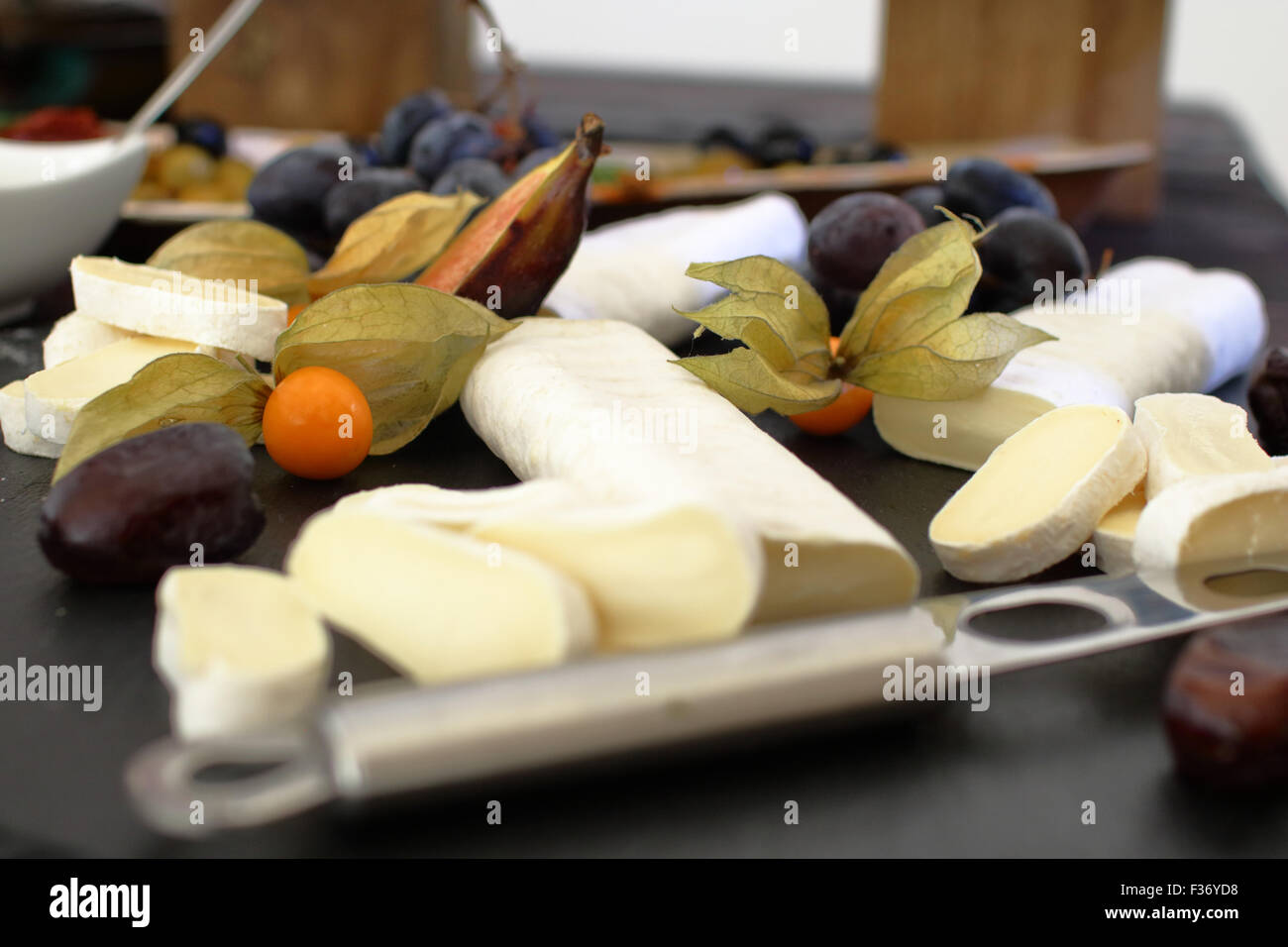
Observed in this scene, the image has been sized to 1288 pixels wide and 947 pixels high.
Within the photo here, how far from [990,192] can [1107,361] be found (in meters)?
0.34

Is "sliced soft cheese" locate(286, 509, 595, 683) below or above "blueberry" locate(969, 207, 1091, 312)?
below

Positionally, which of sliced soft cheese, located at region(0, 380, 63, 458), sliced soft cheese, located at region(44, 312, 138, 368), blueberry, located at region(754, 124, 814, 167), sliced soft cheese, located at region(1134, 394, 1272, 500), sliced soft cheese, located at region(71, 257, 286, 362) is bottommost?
sliced soft cheese, located at region(0, 380, 63, 458)

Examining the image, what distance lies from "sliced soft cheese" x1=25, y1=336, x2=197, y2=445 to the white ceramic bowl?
1.19 feet

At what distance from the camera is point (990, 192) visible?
121 centimetres

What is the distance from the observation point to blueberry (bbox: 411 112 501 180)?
4.59ft

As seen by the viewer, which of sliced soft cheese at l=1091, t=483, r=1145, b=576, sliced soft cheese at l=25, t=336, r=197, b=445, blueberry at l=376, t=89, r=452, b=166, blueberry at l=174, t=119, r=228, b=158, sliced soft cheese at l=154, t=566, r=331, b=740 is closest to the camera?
sliced soft cheese at l=154, t=566, r=331, b=740

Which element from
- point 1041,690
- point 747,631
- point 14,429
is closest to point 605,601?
point 747,631

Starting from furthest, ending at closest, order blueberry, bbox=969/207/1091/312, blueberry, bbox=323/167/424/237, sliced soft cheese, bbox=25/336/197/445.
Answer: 1. blueberry, bbox=323/167/424/237
2. blueberry, bbox=969/207/1091/312
3. sliced soft cheese, bbox=25/336/197/445

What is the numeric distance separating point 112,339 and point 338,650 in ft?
1.53

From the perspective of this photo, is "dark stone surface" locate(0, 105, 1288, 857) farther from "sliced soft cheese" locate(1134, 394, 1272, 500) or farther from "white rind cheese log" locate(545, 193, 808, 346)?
"white rind cheese log" locate(545, 193, 808, 346)

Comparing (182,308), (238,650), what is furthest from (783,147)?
(238,650)

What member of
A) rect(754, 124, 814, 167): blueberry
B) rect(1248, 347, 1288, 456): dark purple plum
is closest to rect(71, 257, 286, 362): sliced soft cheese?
rect(1248, 347, 1288, 456): dark purple plum
